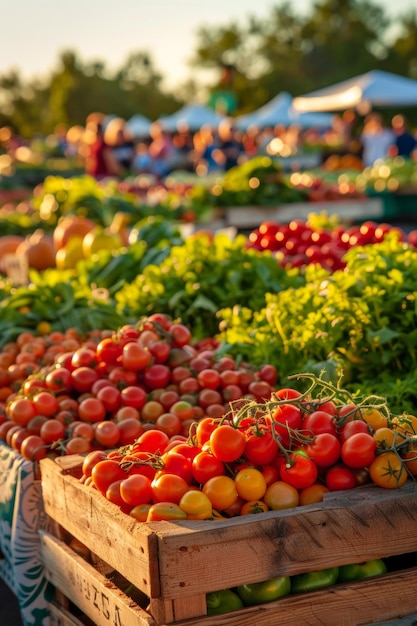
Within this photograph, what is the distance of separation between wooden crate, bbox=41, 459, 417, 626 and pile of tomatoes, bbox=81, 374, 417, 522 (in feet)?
0.18

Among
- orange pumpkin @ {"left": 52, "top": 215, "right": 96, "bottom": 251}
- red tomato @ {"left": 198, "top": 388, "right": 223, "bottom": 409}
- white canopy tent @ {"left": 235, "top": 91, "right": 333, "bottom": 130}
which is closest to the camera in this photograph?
red tomato @ {"left": 198, "top": 388, "right": 223, "bottom": 409}

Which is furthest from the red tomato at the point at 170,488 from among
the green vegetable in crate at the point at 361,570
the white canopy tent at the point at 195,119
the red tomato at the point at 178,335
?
the white canopy tent at the point at 195,119

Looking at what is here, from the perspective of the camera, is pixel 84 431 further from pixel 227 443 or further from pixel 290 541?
pixel 290 541

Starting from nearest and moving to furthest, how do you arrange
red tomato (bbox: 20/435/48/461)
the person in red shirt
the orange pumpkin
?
red tomato (bbox: 20/435/48/461) → the orange pumpkin → the person in red shirt

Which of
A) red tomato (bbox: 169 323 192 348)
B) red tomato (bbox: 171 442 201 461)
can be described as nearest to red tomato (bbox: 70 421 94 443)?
red tomato (bbox: 169 323 192 348)

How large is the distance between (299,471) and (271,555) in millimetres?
249

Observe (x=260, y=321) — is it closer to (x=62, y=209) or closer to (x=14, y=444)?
(x=14, y=444)

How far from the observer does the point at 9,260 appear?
7562 millimetres

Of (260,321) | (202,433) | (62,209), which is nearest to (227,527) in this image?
(202,433)

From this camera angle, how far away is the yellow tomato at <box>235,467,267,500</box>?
2535mm

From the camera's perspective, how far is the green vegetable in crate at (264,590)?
2494 millimetres

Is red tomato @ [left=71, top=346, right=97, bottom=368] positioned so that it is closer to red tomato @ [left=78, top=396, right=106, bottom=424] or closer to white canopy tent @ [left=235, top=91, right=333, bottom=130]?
red tomato @ [left=78, top=396, right=106, bottom=424]

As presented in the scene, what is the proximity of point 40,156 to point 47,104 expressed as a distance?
61323 mm

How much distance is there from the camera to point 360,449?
2541 mm
